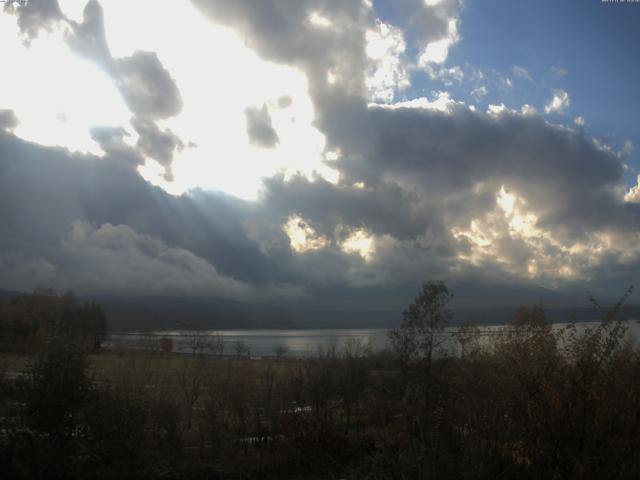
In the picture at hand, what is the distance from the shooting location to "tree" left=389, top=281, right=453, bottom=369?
27344mm

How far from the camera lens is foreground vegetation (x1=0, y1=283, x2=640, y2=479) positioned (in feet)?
25.2

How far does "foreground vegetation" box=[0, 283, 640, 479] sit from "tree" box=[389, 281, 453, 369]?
0.18 m

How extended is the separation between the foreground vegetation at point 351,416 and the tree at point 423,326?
18 centimetres

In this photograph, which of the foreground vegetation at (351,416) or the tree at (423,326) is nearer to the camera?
the foreground vegetation at (351,416)

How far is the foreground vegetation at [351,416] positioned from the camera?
7.68m

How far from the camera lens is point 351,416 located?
25219mm

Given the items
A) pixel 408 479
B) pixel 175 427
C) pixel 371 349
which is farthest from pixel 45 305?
pixel 408 479

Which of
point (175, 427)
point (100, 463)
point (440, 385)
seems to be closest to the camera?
point (100, 463)

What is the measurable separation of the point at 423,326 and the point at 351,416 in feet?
20.8

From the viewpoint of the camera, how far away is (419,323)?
2825 centimetres

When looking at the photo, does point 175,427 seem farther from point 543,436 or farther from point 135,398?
point 543,436

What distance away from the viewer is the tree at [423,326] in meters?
27.3

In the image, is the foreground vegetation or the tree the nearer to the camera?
the foreground vegetation

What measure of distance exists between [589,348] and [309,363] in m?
20.5
